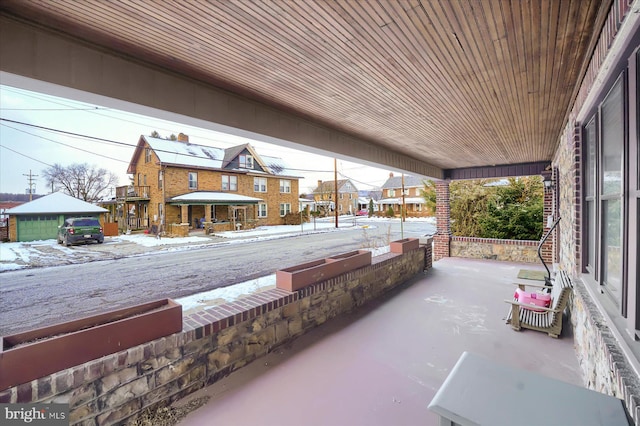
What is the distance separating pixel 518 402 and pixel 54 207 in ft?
75.6

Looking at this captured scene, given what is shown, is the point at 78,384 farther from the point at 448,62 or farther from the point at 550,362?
the point at 550,362

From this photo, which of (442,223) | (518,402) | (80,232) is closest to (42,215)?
(80,232)

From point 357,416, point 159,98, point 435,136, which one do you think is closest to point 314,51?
point 159,98

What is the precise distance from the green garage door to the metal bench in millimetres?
22374

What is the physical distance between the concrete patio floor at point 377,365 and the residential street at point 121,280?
11.9 ft

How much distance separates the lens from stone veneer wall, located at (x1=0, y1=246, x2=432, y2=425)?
1.93m

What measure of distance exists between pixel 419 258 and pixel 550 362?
409 centimetres

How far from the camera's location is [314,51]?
249cm

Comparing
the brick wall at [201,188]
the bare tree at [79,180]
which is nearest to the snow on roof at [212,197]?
the brick wall at [201,188]

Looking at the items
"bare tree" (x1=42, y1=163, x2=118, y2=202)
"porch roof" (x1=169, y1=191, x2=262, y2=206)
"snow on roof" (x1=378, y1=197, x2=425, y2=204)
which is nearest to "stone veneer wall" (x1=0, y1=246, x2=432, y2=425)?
"porch roof" (x1=169, y1=191, x2=262, y2=206)

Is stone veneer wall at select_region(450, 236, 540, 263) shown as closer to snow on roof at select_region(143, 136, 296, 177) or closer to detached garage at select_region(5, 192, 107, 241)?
snow on roof at select_region(143, 136, 296, 177)

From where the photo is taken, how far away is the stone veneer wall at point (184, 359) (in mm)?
1928

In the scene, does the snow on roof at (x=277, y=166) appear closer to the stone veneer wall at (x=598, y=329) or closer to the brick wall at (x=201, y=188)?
the brick wall at (x=201, y=188)

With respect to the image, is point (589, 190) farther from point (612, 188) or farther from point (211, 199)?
point (211, 199)
